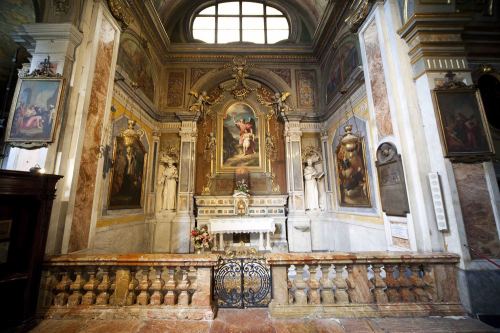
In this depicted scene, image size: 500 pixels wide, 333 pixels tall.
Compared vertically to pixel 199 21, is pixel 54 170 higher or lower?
lower

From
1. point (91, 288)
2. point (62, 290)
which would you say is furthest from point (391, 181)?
point (62, 290)

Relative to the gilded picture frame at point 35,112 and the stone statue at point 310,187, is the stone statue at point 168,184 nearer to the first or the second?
the gilded picture frame at point 35,112

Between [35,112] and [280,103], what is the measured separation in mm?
6951

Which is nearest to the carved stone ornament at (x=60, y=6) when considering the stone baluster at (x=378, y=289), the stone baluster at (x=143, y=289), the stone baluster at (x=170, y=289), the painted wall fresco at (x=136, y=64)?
the painted wall fresco at (x=136, y=64)

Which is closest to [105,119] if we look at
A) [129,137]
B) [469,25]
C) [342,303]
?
[129,137]

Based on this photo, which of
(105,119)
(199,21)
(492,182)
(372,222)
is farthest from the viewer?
(199,21)

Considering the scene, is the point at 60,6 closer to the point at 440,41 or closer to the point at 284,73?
the point at 440,41

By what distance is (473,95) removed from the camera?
341cm

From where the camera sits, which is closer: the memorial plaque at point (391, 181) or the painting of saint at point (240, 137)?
the memorial plaque at point (391, 181)

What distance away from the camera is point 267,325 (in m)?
2.42

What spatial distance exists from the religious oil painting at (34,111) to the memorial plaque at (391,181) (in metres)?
5.79

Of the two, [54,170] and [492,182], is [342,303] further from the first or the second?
[54,170]

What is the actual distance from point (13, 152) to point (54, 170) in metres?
0.69

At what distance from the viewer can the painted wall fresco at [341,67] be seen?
592cm
